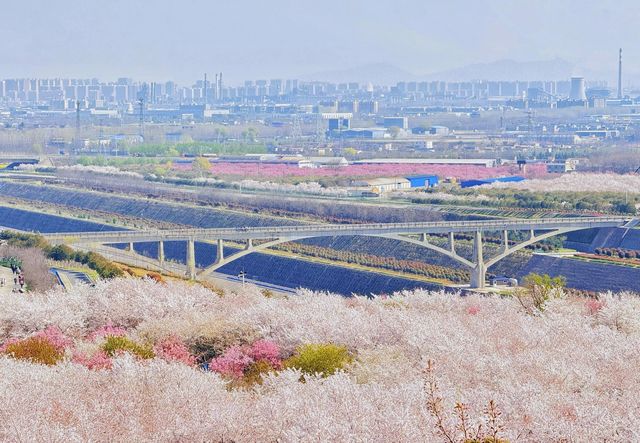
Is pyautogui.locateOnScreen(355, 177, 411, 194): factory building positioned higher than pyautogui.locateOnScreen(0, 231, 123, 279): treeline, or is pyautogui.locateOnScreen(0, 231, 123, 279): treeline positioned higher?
pyautogui.locateOnScreen(355, 177, 411, 194): factory building

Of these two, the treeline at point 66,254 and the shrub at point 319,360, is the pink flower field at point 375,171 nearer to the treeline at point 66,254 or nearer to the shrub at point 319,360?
the treeline at point 66,254

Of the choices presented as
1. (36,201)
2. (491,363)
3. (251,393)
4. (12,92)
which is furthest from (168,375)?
(12,92)

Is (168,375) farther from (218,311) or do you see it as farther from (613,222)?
(613,222)

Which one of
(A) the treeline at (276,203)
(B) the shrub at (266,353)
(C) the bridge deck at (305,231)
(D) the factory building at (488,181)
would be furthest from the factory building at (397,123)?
(B) the shrub at (266,353)

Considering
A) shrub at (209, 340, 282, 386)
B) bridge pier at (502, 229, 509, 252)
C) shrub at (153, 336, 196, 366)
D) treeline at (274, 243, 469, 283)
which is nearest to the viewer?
shrub at (209, 340, 282, 386)

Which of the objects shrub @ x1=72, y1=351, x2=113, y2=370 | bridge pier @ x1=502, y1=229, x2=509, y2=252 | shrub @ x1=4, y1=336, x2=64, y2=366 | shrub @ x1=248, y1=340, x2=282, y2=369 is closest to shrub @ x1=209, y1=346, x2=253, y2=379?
shrub @ x1=248, y1=340, x2=282, y2=369

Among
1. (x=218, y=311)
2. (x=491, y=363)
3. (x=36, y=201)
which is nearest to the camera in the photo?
(x=491, y=363)

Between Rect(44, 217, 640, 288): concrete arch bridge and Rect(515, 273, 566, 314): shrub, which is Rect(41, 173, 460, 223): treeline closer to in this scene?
Rect(44, 217, 640, 288): concrete arch bridge

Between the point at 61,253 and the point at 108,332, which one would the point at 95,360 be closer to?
the point at 108,332
